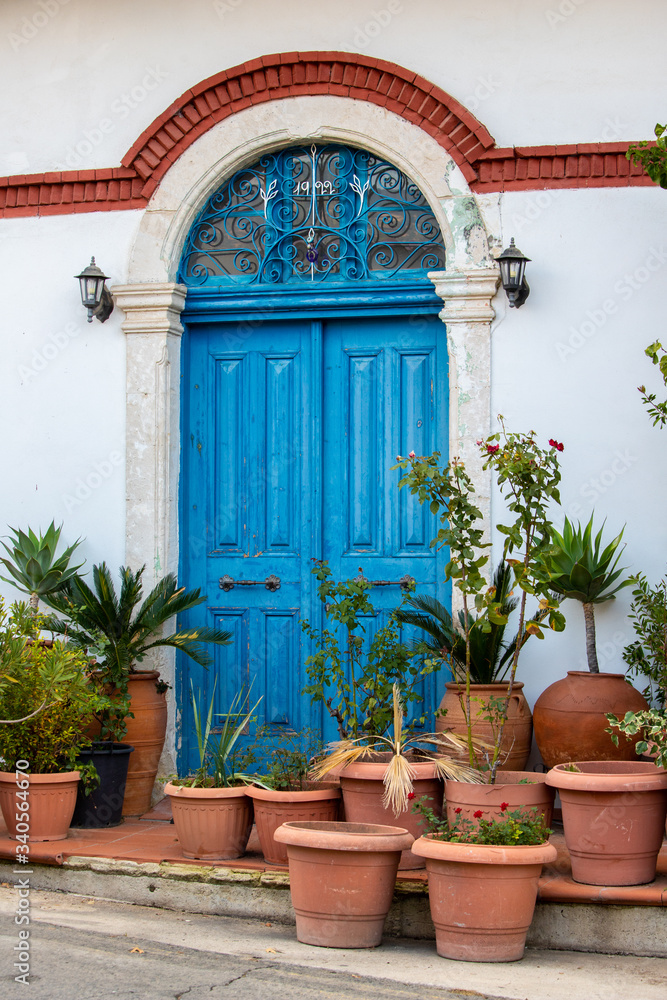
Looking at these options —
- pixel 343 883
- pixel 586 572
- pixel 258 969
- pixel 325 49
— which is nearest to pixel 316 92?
pixel 325 49

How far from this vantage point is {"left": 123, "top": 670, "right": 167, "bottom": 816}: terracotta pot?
6.10 metres

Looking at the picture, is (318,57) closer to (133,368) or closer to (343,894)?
(133,368)

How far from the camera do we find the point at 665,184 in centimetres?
536

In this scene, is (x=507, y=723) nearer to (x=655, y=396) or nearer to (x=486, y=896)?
(x=486, y=896)

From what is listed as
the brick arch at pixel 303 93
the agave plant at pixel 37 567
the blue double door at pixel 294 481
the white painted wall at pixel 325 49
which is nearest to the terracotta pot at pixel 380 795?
the blue double door at pixel 294 481

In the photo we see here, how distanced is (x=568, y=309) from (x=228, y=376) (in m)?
2.02

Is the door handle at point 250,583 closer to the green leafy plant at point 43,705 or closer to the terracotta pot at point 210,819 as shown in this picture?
the green leafy plant at point 43,705

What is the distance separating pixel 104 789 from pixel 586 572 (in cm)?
269

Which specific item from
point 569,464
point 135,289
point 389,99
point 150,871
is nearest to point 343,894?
point 150,871

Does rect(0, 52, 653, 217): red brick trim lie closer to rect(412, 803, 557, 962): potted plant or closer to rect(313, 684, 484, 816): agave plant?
rect(313, 684, 484, 816): agave plant

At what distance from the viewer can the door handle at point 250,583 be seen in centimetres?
650

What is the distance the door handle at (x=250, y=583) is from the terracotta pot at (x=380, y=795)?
170 centimetres

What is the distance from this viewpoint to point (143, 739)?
20.0ft

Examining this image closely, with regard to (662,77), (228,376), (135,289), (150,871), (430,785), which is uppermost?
(662,77)
